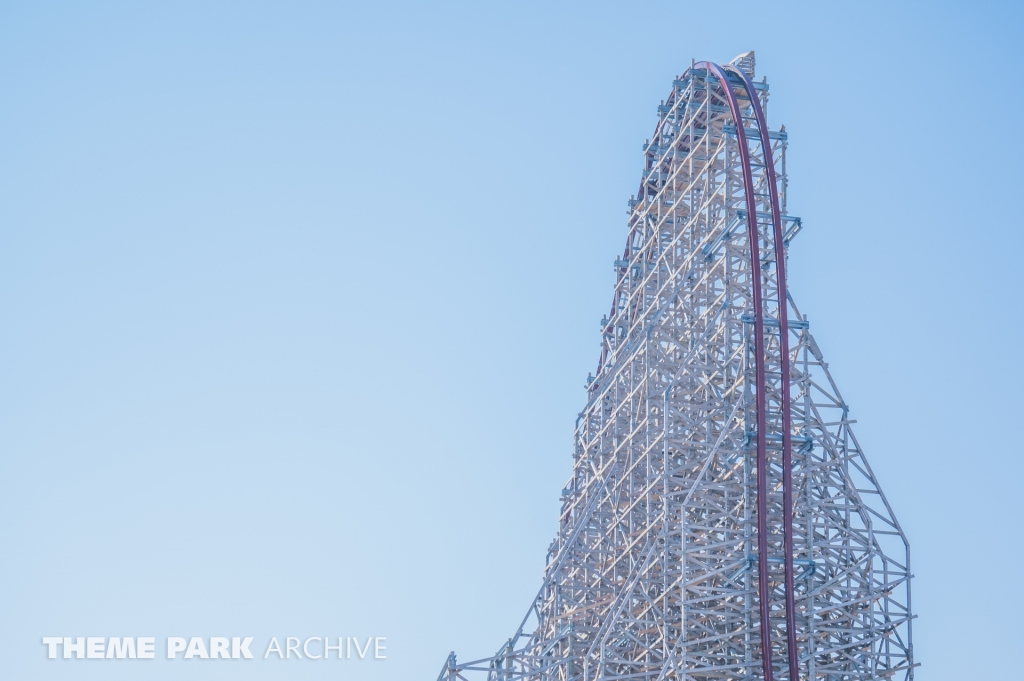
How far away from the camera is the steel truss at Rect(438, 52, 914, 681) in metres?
37.9

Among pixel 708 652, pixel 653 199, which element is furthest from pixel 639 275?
pixel 708 652

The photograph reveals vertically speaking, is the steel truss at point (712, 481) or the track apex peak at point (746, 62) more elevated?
the track apex peak at point (746, 62)

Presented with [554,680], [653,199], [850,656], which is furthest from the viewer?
[653,199]

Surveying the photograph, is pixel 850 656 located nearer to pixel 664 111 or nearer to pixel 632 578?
pixel 632 578

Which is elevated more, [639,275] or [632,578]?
[639,275]

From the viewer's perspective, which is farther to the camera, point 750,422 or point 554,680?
point 554,680

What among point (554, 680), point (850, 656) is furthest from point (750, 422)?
point (554, 680)

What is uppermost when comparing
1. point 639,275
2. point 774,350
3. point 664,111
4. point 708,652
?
point 664,111

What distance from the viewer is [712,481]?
1599 inches

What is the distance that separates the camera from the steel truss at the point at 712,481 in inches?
1491

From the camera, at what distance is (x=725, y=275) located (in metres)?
41.3

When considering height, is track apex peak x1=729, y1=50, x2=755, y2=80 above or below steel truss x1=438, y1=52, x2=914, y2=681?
above

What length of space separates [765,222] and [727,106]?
4.72 m

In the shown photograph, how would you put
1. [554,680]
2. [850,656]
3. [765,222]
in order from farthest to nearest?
[554,680], [765,222], [850,656]
